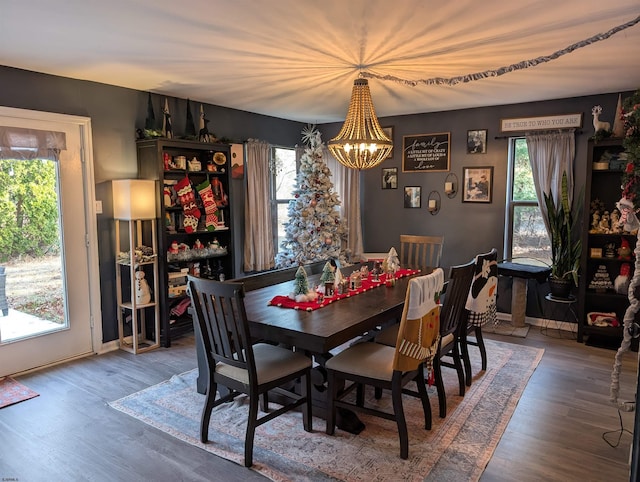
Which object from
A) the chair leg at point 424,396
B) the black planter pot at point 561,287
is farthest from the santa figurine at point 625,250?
the chair leg at point 424,396

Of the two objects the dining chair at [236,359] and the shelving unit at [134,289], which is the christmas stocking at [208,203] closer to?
the shelving unit at [134,289]

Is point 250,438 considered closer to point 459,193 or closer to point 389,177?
point 459,193

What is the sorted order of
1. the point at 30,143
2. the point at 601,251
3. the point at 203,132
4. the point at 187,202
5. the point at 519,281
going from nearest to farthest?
the point at 30,143 < the point at 601,251 < the point at 187,202 < the point at 203,132 < the point at 519,281

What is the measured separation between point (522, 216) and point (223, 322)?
3.89 m

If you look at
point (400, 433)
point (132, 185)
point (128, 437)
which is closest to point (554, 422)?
point (400, 433)

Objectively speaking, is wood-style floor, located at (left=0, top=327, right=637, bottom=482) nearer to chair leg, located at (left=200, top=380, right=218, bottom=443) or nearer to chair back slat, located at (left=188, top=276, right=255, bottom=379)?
chair leg, located at (left=200, top=380, right=218, bottom=443)

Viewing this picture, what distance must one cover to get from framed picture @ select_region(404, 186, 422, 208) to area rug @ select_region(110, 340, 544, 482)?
265 cm

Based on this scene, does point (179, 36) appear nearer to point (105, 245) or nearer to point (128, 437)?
point (105, 245)

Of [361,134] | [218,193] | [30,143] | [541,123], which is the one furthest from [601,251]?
[30,143]

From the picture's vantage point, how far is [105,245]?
4160 millimetres

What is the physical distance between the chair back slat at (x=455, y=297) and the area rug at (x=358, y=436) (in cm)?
56

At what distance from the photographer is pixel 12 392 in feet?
10.8

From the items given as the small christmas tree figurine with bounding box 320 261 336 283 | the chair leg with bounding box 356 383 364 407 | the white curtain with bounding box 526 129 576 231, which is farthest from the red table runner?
the white curtain with bounding box 526 129 576 231

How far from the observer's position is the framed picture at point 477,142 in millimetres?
5145
